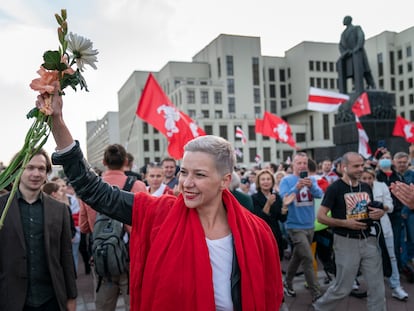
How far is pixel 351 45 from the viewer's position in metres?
16.3

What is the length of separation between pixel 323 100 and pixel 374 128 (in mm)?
3853

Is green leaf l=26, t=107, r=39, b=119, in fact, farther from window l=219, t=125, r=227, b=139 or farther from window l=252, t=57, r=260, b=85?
window l=252, t=57, r=260, b=85

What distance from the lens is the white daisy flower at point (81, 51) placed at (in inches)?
61.2

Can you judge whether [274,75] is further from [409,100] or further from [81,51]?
[81,51]

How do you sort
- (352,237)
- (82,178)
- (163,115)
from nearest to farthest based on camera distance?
(82,178) → (352,237) → (163,115)

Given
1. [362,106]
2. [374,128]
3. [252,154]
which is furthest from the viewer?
[252,154]

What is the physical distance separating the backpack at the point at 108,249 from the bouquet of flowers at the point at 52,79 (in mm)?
1835

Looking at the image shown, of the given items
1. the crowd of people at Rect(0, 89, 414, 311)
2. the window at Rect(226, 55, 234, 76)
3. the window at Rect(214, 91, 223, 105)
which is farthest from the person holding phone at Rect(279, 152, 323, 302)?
the window at Rect(226, 55, 234, 76)

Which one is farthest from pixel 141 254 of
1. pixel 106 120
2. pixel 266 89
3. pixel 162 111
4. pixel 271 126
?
pixel 106 120

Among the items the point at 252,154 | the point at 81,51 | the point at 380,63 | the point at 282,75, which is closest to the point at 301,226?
the point at 81,51

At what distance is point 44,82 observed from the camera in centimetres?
152

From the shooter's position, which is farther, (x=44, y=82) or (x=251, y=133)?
(x=251, y=133)

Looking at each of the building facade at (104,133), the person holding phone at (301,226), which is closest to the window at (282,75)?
the building facade at (104,133)

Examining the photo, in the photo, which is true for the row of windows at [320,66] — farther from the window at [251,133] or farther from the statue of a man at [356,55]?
the statue of a man at [356,55]
